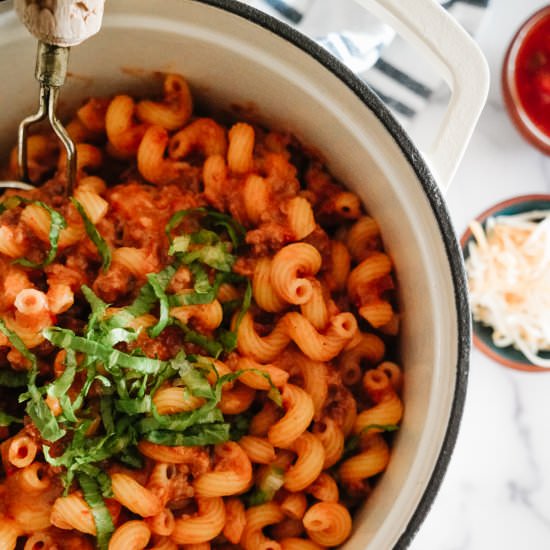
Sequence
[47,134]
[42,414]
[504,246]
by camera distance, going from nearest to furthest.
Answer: [42,414] < [47,134] < [504,246]

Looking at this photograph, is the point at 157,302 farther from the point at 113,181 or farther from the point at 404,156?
the point at 404,156

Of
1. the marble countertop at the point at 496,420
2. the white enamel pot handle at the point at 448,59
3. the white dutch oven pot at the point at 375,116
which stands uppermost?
the white enamel pot handle at the point at 448,59

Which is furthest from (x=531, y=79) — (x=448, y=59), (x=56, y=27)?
(x=56, y=27)

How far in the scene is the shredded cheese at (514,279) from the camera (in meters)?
1.86

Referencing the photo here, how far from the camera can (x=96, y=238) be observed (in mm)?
1279

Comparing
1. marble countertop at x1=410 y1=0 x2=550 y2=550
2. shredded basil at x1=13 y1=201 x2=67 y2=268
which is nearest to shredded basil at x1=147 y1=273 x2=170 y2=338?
shredded basil at x1=13 y1=201 x2=67 y2=268

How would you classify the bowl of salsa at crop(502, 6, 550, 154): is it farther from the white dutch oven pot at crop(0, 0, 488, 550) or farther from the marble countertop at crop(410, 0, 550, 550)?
the white dutch oven pot at crop(0, 0, 488, 550)

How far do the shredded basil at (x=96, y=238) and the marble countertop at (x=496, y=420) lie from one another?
0.90 metres

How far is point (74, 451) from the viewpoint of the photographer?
1178mm

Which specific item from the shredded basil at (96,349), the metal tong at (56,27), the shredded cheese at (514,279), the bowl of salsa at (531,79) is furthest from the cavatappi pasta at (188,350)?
the bowl of salsa at (531,79)

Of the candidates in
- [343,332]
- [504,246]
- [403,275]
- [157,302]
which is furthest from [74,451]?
[504,246]

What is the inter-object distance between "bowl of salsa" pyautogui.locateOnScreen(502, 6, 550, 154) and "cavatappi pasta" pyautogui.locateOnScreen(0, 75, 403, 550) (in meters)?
0.69

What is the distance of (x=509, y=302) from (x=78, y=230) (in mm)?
1118

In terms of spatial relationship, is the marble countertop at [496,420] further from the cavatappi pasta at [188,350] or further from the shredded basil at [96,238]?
the shredded basil at [96,238]
